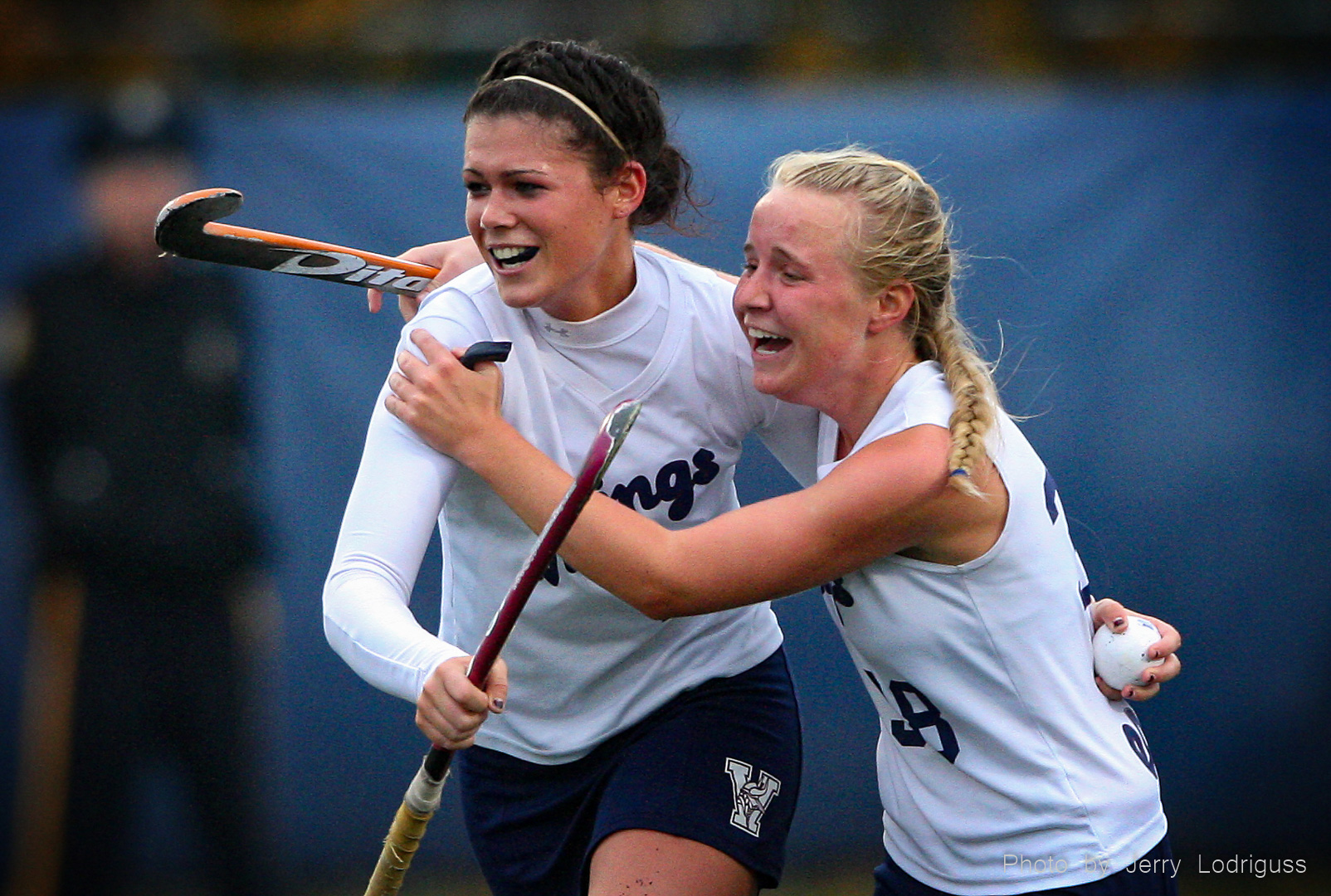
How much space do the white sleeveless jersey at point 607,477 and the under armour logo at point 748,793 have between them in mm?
181

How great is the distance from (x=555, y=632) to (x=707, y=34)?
3.27 m

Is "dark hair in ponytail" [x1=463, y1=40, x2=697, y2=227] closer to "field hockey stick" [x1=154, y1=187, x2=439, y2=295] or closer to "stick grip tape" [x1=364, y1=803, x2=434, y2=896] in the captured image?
"field hockey stick" [x1=154, y1=187, x2=439, y2=295]

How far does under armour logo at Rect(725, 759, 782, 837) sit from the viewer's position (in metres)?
2.49

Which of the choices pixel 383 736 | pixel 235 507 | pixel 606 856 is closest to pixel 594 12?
Answer: pixel 235 507

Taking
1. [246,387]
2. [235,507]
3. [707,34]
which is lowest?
[235,507]

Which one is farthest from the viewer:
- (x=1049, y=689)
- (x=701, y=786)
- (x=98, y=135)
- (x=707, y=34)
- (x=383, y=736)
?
(x=707, y=34)

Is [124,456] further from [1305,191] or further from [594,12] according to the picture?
[1305,191]

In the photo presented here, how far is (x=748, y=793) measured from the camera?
8.29 feet

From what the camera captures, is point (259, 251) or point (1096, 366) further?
point (1096, 366)

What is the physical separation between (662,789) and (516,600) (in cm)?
59

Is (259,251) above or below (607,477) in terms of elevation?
above

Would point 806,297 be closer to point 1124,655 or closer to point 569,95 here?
point 569,95

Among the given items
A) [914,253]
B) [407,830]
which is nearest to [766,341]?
[914,253]

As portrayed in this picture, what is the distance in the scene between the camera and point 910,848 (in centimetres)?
242
